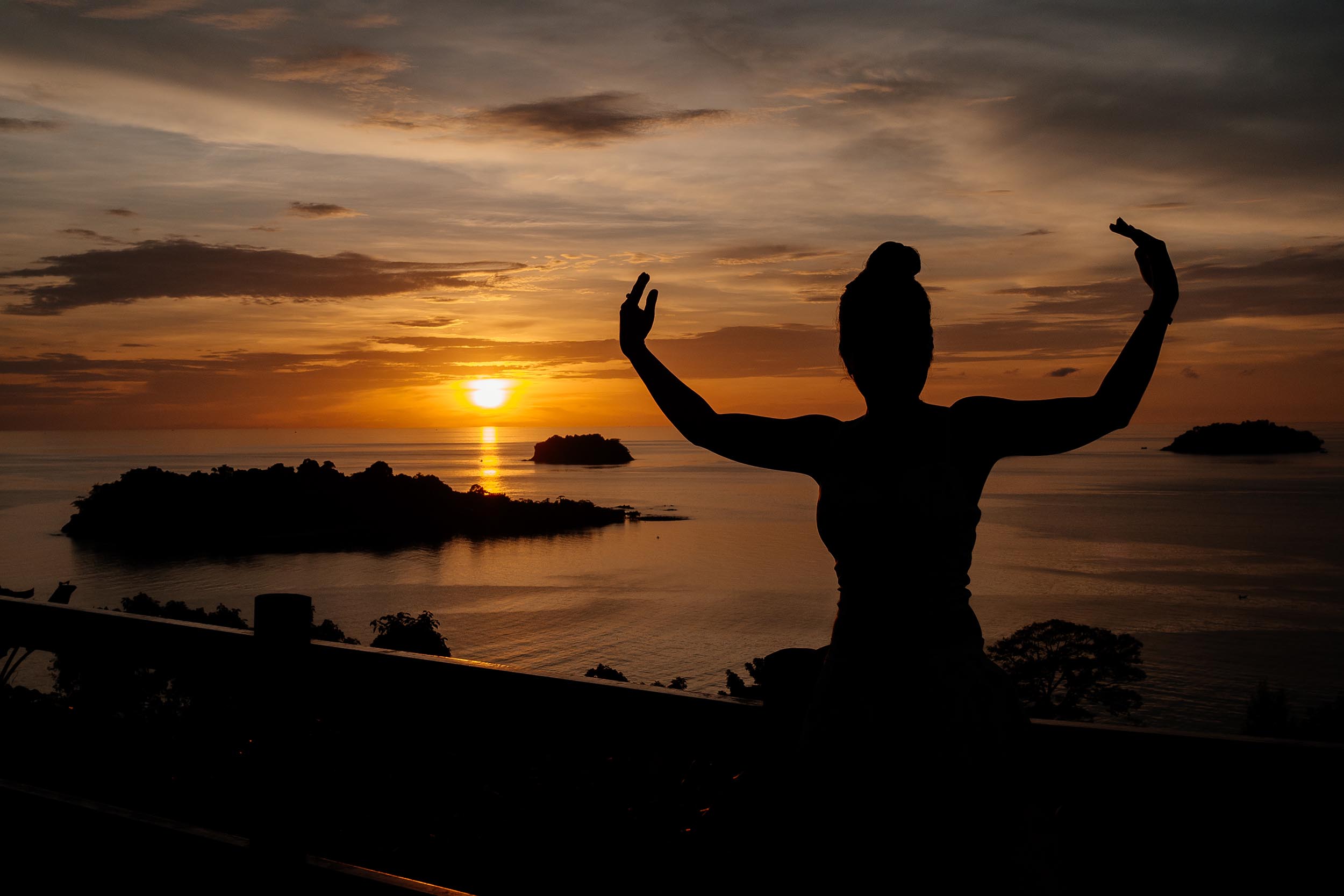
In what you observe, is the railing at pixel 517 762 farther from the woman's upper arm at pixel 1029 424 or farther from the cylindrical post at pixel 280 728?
the woman's upper arm at pixel 1029 424

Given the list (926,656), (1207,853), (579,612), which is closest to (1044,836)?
(926,656)

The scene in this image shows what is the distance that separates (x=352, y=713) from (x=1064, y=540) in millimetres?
99078

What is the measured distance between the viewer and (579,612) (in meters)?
59.1

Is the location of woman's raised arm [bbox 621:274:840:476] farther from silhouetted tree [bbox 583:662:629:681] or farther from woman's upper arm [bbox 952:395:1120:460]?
silhouetted tree [bbox 583:662:629:681]

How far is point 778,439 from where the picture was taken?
6.07 ft

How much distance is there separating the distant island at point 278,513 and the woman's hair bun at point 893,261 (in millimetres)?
89528

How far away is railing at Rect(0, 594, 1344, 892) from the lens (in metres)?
1.98

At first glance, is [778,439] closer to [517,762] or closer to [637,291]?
[637,291]

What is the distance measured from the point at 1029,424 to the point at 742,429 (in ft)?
1.83

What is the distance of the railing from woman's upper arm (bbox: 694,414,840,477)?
73cm

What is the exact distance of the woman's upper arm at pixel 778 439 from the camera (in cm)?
184

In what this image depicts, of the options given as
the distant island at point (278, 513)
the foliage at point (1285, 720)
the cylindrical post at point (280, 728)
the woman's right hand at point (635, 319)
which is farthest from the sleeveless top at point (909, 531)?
the distant island at point (278, 513)

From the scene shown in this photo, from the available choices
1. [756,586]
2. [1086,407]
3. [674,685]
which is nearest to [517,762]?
[1086,407]

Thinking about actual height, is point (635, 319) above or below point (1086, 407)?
above
